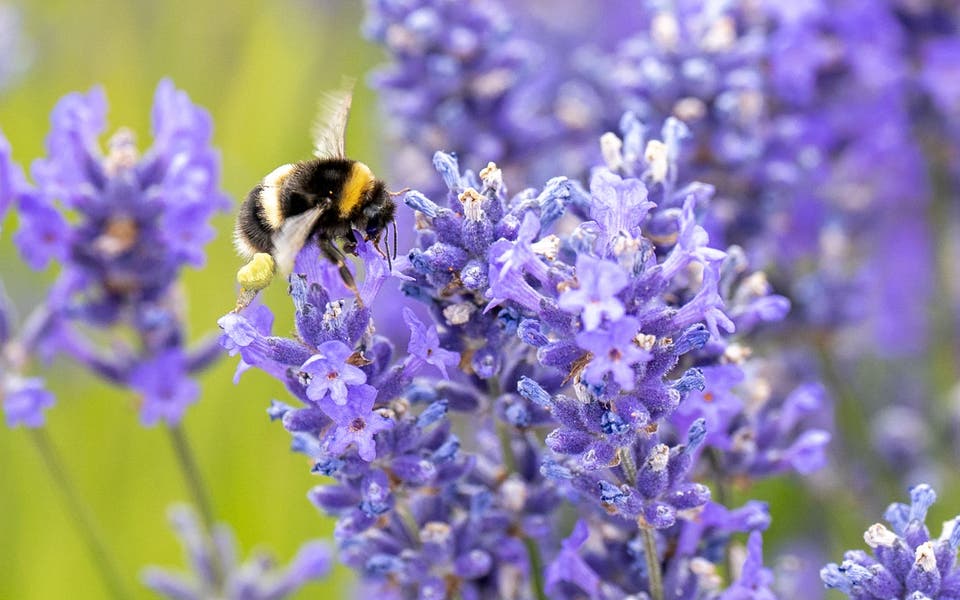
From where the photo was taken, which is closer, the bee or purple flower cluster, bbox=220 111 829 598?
purple flower cluster, bbox=220 111 829 598

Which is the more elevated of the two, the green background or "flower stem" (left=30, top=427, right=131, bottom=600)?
the green background

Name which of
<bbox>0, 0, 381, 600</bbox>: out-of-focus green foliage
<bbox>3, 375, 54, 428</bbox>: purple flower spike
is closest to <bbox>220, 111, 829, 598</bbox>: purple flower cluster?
<bbox>3, 375, 54, 428</bbox>: purple flower spike

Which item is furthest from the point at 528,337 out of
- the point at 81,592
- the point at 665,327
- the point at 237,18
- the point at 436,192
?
the point at 237,18

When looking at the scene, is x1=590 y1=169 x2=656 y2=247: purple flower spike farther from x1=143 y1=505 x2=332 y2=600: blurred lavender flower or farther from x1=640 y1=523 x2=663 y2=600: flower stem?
x1=143 y1=505 x2=332 y2=600: blurred lavender flower

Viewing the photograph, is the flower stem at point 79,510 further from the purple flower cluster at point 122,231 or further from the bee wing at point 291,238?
the bee wing at point 291,238

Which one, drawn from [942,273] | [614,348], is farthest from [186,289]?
[614,348]

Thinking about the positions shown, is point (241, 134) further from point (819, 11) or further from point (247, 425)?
point (819, 11)
